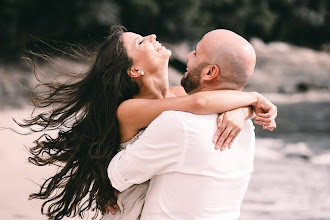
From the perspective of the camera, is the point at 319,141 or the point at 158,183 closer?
the point at 158,183

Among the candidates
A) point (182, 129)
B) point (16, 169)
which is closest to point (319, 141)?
point (16, 169)

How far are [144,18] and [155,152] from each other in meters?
17.3

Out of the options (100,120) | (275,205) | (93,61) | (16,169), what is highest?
(93,61)

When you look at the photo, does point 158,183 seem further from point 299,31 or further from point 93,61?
point 299,31

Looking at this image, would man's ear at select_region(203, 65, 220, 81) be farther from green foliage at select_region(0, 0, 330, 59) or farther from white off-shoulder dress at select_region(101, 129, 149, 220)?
green foliage at select_region(0, 0, 330, 59)

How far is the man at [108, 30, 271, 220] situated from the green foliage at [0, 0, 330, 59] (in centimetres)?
1311

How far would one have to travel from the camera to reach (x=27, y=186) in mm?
5996

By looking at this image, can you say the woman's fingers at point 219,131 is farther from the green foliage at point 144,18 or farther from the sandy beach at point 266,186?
the green foliage at point 144,18

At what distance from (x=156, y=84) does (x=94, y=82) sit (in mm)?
345

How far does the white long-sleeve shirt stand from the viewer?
1777 millimetres

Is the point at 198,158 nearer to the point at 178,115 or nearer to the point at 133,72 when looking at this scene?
the point at 178,115

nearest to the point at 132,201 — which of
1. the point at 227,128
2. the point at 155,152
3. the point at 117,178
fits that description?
the point at 117,178

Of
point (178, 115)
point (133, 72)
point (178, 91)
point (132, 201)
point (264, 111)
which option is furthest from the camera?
point (178, 91)

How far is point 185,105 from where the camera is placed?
1.94 metres
